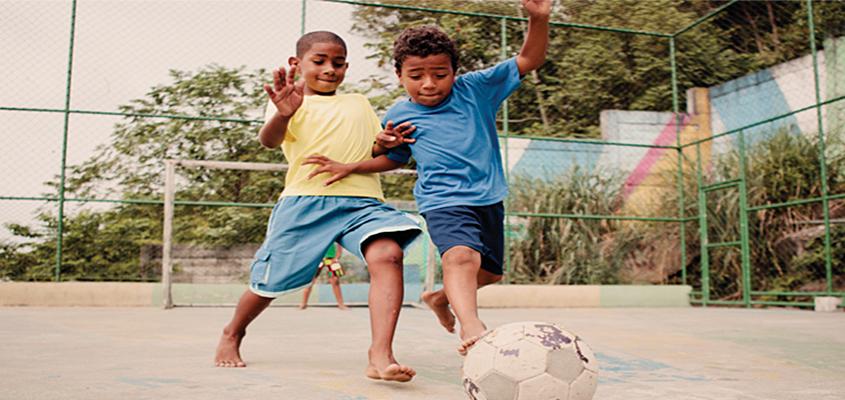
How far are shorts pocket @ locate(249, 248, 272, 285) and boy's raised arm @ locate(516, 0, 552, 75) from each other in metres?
→ 1.08

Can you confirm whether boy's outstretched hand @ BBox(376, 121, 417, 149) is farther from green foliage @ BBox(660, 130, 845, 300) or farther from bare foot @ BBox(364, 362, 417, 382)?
green foliage @ BBox(660, 130, 845, 300)

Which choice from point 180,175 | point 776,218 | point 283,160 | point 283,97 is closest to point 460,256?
point 283,97

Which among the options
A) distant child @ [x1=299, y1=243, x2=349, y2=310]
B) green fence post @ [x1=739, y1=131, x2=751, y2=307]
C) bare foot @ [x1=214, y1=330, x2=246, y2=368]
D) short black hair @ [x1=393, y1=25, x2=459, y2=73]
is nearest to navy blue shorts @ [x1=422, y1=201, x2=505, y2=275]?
short black hair @ [x1=393, y1=25, x2=459, y2=73]

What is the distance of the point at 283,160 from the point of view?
8.27m

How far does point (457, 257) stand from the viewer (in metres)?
2.34

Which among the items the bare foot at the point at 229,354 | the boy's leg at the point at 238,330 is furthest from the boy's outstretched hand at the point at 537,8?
the bare foot at the point at 229,354

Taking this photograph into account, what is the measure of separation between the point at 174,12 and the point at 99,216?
2.12m

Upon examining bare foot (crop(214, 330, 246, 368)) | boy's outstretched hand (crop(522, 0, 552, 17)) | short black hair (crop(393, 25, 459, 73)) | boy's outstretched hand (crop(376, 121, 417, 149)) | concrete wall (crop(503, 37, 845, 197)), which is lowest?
bare foot (crop(214, 330, 246, 368))

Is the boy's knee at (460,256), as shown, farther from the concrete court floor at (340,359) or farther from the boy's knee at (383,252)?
the concrete court floor at (340,359)

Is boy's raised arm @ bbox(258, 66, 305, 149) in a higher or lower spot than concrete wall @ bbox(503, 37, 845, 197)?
lower

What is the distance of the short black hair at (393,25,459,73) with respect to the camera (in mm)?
2504

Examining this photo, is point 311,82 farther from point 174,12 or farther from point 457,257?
point 174,12

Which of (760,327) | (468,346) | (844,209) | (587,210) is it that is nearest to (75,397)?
(468,346)

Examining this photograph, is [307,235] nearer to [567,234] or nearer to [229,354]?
[229,354]
